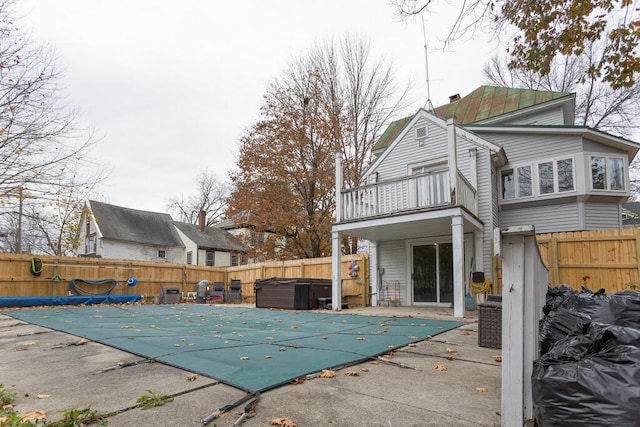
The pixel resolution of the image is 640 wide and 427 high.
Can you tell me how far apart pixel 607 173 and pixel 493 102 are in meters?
4.95

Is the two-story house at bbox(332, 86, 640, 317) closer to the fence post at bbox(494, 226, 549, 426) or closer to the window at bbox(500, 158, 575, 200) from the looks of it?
the window at bbox(500, 158, 575, 200)

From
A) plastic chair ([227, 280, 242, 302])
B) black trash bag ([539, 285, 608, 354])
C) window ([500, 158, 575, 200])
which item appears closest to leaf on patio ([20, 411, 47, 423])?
black trash bag ([539, 285, 608, 354])

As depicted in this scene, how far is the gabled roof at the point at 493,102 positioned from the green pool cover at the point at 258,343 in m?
8.91

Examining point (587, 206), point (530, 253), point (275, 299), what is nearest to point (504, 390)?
point (530, 253)

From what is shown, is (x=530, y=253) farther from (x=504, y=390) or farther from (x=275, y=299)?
(x=275, y=299)

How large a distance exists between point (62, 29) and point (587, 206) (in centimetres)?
1419

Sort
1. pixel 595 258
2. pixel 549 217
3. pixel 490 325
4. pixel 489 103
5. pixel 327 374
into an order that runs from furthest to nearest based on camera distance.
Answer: pixel 489 103 < pixel 549 217 < pixel 595 258 < pixel 490 325 < pixel 327 374

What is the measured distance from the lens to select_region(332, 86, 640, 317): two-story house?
885 cm

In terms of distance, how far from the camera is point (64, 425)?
6.36 ft

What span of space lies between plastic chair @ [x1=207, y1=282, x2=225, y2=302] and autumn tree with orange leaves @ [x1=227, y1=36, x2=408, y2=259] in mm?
2635

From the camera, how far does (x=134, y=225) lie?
2609 cm

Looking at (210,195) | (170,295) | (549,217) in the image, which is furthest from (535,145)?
(210,195)

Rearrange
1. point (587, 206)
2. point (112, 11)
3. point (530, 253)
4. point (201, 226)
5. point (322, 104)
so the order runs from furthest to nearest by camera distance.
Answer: point (201, 226), point (322, 104), point (587, 206), point (112, 11), point (530, 253)

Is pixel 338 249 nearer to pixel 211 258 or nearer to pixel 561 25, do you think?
pixel 561 25
